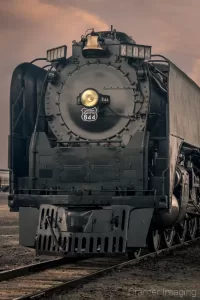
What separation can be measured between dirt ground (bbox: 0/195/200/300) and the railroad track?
0.17 metres

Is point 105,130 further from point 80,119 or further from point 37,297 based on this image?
point 37,297

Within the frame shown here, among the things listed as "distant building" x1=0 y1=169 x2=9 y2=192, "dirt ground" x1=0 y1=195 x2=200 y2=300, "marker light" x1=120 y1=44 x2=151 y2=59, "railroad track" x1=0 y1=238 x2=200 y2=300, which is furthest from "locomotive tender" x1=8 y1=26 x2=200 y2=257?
"distant building" x1=0 y1=169 x2=9 y2=192

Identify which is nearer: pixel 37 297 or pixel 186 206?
pixel 37 297

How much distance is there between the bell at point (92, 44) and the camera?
10508mm

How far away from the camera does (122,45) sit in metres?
10.4

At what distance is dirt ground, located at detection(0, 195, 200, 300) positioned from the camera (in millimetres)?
6793

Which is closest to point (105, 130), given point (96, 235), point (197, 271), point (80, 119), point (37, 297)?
point (80, 119)

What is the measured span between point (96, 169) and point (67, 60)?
2.42 metres

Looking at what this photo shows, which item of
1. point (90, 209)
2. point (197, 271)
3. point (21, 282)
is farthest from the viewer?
point (90, 209)

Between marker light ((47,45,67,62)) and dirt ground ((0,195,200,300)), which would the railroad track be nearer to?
dirt ground ((0,195,200,300))

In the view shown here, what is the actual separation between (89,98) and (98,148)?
3.32 feet

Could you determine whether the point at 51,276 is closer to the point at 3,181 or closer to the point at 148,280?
the point at 148,280

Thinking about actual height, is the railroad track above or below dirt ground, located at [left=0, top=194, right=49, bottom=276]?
above

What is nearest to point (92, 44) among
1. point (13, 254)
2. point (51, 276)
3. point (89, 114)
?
point (89, 114)
